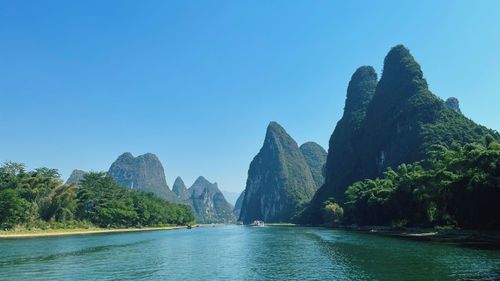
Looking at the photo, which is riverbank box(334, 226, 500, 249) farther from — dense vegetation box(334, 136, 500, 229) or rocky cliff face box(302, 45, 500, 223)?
rocky cliff face box(302, 45, 500, 223)

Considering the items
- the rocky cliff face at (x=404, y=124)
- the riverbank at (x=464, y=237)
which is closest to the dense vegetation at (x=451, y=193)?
the riverbank at (x=464, y=237)

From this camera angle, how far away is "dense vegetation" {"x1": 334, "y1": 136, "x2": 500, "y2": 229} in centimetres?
4647

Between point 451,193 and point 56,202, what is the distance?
96855mm

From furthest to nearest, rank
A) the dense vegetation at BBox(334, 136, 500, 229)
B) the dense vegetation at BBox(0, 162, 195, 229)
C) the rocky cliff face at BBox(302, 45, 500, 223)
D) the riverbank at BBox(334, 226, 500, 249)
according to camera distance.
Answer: the rocky cliff face at BBox(302, 45, 500, 223)
the dense vegetation at BBox(0, 162, 195, 229)
the dense vegetation at BBox(334, 136, 500, 229)
the riverbank at BBox(334, 226, 500, 249)

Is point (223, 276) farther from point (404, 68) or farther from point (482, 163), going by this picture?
point (404, 68)

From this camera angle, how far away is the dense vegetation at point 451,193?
46.5m

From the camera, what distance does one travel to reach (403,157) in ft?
469

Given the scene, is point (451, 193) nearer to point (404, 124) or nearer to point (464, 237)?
point (464, 237)

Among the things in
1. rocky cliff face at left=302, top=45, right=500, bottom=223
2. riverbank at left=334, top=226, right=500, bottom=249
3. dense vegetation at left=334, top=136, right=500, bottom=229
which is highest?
rocky cliff face at left=302, top=45, right=500, bottom=223

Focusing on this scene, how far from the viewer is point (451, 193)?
54906 mm

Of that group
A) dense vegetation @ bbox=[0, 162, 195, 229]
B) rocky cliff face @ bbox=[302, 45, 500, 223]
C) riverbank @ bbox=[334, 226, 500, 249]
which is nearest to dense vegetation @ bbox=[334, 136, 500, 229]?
riverbank @ bbox=[334, 226, 500, 249]

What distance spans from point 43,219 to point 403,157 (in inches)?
5393

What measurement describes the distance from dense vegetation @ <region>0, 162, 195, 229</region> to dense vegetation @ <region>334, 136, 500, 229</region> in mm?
88585

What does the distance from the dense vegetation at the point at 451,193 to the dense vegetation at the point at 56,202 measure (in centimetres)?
8858
